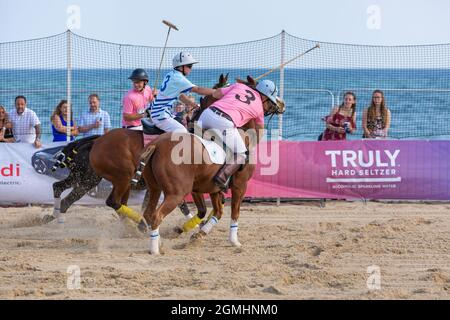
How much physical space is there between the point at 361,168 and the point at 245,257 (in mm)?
5689

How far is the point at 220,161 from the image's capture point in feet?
36.5

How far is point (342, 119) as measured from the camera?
16172mm

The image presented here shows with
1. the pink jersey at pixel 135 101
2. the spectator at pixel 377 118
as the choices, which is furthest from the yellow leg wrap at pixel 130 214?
the spectator at pixel 377 118

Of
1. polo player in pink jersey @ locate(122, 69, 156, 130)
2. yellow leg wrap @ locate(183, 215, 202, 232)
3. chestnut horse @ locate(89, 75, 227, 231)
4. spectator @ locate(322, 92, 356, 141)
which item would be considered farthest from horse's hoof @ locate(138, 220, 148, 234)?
spectator @ locate(322, 92, 356, 141)

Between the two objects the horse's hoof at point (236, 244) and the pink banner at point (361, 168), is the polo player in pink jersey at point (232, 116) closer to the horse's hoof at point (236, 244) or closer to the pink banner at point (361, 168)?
the horse's hoof at point (236, 244)

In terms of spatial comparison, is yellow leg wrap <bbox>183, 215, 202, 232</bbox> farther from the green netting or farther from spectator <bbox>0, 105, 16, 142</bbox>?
spectator <bbox>0, 105, 16, 142</bbox>

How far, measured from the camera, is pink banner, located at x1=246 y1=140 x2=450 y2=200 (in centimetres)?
1588

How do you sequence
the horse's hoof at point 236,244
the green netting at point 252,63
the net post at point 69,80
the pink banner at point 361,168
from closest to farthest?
the horse's hoof at point 236,244 < the net post at point 69,80 < the pink banner at point 361,168 < the green netting at point 252,63

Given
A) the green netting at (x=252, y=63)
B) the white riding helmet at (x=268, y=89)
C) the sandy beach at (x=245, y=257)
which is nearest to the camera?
the sandy beach at (x=245, y=257)

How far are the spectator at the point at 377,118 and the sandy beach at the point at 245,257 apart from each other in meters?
1.47

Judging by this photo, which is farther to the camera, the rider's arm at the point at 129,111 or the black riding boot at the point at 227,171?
the rider's arm at the point at 129,111

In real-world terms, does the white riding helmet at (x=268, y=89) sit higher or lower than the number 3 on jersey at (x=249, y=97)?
higher

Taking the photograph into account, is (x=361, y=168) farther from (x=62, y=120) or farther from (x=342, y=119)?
(x=62, y=120)

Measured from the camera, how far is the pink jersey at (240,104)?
11.4 metres
